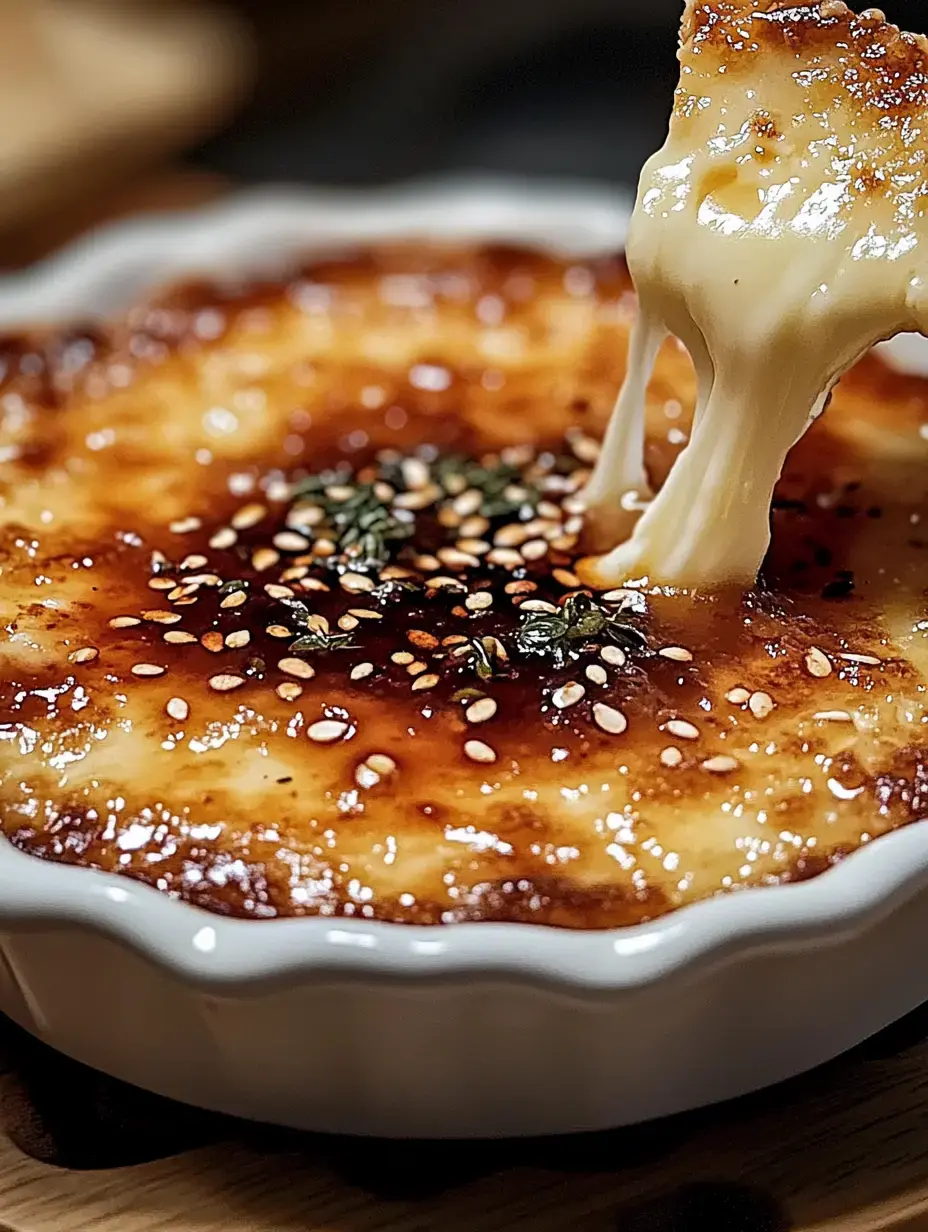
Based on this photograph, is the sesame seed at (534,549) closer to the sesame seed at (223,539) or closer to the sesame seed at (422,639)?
the sesame seed at (422,639)

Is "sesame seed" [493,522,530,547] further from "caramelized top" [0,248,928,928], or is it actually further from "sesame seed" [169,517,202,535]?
"sesame seed" [169,517,202,535]

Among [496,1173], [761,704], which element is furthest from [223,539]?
[496,1173]

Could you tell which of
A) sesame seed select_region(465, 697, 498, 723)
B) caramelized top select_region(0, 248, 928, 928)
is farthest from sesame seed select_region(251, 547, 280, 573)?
sesame seed select_region(465, 697, 498, 723)

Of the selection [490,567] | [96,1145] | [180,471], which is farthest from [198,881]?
[180,471]

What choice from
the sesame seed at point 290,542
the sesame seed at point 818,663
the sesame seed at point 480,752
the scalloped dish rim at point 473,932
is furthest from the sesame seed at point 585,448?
the scalloped dish rim at point 473,932

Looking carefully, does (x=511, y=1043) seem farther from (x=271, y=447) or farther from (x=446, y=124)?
(x=446, y=124)

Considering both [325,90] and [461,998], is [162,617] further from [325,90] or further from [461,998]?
[325,90]
